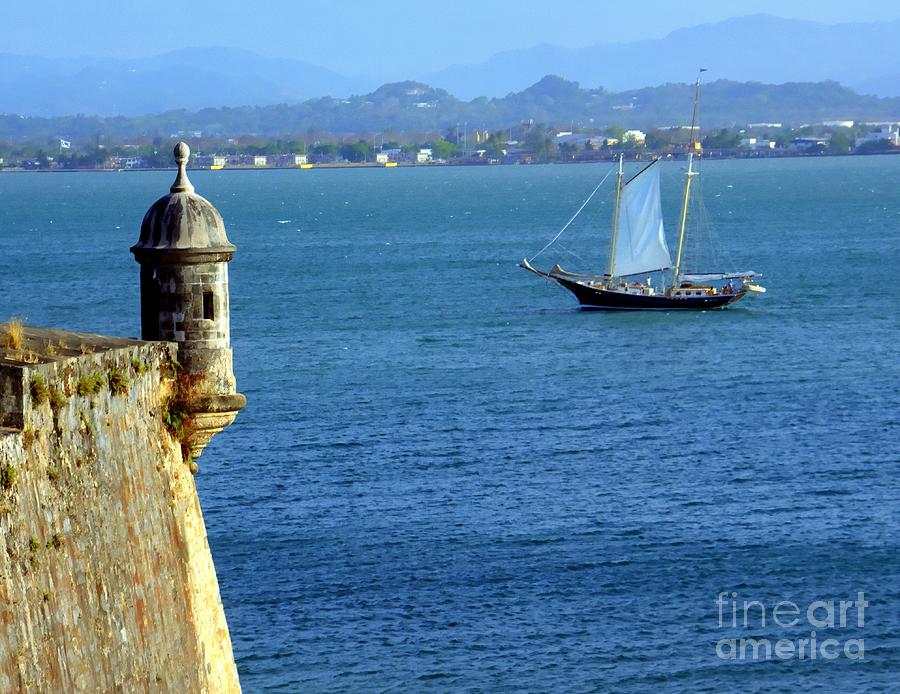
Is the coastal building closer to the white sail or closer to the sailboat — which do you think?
the sailboat

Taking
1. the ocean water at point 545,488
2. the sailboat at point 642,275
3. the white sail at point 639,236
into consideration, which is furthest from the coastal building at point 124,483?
the white sail at point 639,236

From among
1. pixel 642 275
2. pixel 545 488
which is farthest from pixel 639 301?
pixel 545 488

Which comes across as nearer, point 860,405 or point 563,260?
point 860,405

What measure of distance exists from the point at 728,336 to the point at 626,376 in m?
13.4

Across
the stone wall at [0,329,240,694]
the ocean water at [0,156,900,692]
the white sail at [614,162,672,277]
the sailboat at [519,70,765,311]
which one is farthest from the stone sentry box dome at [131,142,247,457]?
the white sail at [614,162,672,277]

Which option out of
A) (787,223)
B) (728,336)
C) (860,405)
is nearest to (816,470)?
(860,405)

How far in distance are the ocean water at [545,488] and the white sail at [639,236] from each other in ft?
16.7

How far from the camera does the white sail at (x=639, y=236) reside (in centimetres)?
8700

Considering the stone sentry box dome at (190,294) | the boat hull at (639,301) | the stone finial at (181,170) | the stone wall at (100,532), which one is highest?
the stone finial at (181,170)

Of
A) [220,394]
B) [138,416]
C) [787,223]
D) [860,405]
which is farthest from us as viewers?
[787,223]

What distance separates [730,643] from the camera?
101 ft

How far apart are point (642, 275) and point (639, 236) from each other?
8.49ft

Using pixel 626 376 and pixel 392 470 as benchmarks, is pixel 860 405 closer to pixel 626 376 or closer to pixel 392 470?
pixel 626 376

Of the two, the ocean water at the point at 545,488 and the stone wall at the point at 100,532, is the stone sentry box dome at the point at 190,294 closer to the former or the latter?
the stone wall at the point at 100,532
